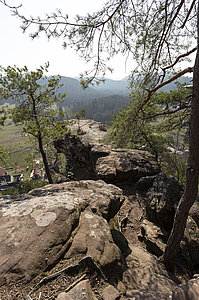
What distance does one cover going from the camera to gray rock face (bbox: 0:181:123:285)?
2816 mm

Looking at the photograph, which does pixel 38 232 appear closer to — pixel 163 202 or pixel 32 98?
pixel 163 202

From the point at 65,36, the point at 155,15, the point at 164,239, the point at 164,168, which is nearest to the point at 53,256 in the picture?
the point at 164,239

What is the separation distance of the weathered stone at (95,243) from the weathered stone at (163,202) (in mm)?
4015

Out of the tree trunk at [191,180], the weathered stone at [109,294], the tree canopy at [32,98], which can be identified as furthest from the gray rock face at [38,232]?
the tree canopy at [32,98]

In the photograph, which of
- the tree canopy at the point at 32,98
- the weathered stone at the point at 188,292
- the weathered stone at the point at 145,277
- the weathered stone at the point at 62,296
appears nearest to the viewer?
the weathered stone at the point at 62,296

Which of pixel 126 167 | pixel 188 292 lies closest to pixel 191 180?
pixel 188 292

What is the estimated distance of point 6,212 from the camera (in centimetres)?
396

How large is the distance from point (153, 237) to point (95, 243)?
4071 millimetres

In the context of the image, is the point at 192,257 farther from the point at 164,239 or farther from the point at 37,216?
the point at 37,216

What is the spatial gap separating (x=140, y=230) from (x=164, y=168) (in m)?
7.70

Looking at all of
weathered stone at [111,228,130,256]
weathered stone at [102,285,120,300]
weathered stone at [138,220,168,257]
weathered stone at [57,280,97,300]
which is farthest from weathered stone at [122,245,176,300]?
weathered stone at [57,280,97,300]

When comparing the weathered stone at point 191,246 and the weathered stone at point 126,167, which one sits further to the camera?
the weathered stone at point 126,167

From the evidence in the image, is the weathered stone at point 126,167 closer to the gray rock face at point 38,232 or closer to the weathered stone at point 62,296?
the gray rock face at point 38,232

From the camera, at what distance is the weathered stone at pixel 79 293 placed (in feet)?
7.88
